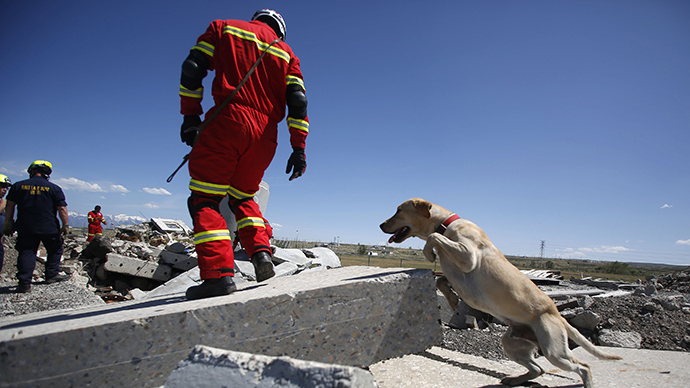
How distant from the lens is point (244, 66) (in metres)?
2.54

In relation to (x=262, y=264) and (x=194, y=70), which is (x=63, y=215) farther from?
(x=262, y=264)

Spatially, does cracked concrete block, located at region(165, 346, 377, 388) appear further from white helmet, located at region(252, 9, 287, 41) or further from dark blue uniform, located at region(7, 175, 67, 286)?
dark blue uniform, located at region(7, 175, 67, 286)

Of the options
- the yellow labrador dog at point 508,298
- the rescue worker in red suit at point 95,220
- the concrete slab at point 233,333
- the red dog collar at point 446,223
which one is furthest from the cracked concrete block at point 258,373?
the rescue worker in red suit at point 95,220

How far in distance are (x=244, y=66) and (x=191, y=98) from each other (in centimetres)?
47

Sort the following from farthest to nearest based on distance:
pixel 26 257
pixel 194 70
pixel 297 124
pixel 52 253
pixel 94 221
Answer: pixel 94 221 < pixel 52 253 < pixel 26 257 < pixel 297 124 < pixel 194 70

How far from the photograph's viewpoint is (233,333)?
1741mm

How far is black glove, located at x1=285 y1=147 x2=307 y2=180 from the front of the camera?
9.75 ft

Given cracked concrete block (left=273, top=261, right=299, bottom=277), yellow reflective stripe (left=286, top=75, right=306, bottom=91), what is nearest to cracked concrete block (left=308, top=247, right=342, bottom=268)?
cracked concrete block (left=273, top=261, right=299, bottom=277)

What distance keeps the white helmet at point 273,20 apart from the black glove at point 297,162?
1111mm

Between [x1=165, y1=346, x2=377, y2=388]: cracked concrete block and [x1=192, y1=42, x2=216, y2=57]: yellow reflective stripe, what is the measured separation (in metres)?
2.14

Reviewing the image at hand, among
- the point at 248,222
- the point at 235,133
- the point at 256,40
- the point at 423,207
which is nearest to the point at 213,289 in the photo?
the point at 248,222

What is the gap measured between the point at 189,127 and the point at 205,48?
0.62m

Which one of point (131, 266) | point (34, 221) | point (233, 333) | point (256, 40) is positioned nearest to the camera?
point (233, 333)

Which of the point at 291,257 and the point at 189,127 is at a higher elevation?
the point at 189,127
